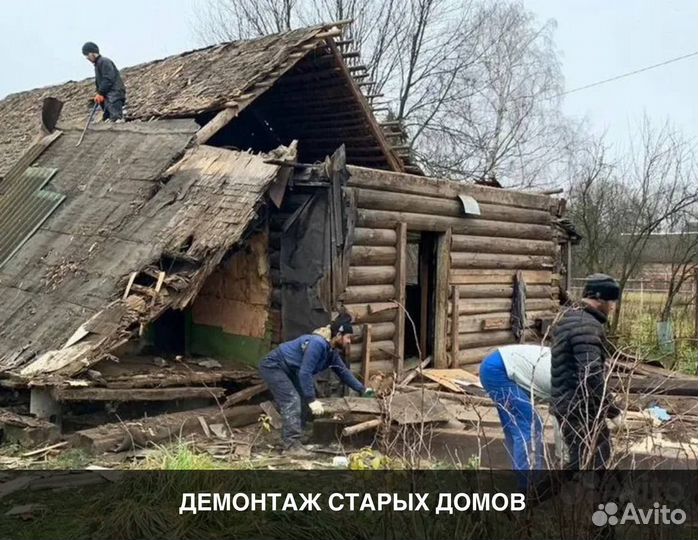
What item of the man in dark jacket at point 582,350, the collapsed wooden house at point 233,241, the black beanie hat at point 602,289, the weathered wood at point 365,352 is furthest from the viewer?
the weathered wood at point 365,352

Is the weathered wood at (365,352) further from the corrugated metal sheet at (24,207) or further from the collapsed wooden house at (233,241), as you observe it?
the corrugated metal sheet at (24,207)

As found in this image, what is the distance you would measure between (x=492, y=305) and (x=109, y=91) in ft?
23.9

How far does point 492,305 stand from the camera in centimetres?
1240

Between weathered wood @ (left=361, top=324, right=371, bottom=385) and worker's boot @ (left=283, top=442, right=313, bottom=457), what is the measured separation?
7.63 ft

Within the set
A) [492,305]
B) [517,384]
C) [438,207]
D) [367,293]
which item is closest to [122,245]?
[367,293]

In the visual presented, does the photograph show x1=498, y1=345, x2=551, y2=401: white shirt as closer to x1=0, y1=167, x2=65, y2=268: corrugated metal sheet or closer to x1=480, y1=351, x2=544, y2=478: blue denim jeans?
x1=480, y1=351, x2=544, y2=478: blue denim jeans

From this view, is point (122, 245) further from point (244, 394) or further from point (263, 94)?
point (263, 94)

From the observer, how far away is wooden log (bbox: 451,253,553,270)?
11703 millimetres

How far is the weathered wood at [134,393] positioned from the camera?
7.53 m

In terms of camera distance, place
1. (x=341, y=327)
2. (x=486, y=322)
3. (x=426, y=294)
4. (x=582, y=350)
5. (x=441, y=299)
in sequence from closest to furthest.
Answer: (x=582, y=350) < (x=341, y=327) < (x=441, y=299) < (x=426, y=294) < (x=486, y=322)

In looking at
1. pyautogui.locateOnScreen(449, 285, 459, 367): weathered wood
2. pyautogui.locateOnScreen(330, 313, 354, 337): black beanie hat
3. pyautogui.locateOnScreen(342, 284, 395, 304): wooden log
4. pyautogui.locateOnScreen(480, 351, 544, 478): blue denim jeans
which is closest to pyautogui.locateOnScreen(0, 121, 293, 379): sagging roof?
pyautogui.locateOnScreen(330, 313, 354, 337): black beanie hat

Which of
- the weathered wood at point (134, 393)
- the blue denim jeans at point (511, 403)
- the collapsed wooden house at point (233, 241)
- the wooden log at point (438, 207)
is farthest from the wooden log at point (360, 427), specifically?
the wooden log at point (438, 207)

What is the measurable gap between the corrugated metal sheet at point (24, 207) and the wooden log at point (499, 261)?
5.93 meters

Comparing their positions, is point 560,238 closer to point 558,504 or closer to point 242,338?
point 242,338
